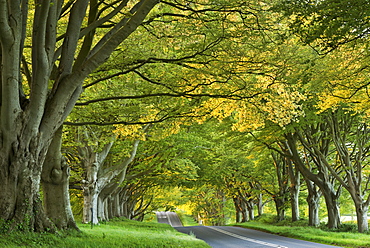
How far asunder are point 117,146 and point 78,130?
14.7 feet

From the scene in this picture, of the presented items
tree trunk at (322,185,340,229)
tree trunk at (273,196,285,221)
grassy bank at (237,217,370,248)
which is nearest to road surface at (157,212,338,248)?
grassy bank at (237,217,370,248)

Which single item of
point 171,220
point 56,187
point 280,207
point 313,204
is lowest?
→ point 171,220

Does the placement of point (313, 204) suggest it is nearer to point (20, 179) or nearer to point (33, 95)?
point (20, 179)

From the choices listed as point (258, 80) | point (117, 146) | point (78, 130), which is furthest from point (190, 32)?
point (117, 146)

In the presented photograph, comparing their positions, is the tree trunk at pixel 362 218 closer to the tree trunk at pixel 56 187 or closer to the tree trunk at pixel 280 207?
the tree trunk at pixel 280 207

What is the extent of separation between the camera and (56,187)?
994 centimetres

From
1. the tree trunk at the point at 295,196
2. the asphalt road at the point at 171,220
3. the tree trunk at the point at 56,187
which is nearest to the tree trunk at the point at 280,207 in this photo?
the tree trunk at the point at 295,196

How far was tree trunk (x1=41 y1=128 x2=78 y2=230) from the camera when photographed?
9734 millimetres

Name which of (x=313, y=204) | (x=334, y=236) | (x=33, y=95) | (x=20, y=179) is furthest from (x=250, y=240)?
(x=33, y=95)

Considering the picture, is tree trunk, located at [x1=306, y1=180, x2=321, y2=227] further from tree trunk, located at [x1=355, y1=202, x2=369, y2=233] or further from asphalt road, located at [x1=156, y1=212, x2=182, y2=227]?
asphalt road, located at [x1=156, y1=212, x2=182, y2=227]

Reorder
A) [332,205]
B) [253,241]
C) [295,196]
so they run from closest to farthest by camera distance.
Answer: [253,241] → [332,205] → [295,196]

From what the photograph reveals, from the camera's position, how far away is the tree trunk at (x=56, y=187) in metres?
9.73

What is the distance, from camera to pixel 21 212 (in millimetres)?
7371

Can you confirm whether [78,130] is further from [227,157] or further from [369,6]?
[227,157]
